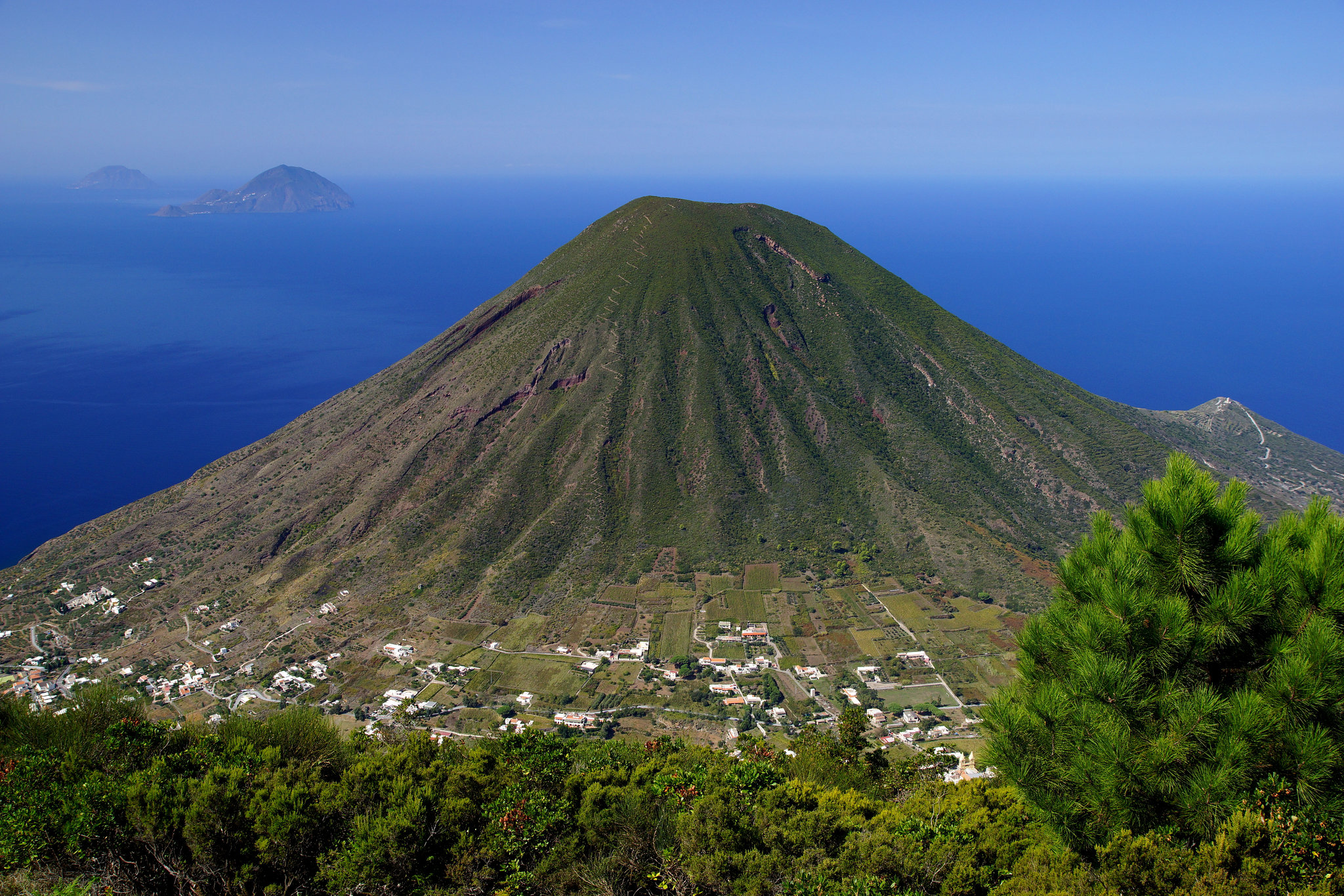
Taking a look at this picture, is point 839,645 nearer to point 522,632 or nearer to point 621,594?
point 621,594

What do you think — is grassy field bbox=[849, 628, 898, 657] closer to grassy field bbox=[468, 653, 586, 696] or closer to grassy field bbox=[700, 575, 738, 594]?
grassy field bbox=[700, 575, 738, 594]

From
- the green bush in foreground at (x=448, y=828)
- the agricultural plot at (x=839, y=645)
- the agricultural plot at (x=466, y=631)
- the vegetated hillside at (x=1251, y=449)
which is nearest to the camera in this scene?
the green bush in foreground at (x=448, y=828)

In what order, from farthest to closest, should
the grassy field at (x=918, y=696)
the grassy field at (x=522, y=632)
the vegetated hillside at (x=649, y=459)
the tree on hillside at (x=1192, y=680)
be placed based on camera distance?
the vegetated hillside at (x=649, y=459), the grassy field at (x=522, y=632), the grassy field at (x=918, y=696), the tree on hillside at (x=1192, y=680)

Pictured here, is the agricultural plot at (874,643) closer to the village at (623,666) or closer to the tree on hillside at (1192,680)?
the village at (623,666)

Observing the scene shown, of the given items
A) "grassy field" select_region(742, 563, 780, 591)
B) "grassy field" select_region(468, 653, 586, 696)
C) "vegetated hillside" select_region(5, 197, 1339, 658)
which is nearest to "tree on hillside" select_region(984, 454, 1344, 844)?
"grassy field" select_region(468, 653, 586, 696)

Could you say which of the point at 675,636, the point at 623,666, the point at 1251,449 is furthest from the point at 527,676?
the point at 1251,449

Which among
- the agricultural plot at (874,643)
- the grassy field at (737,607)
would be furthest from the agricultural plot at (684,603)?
the agricultural plot at (874,643)
